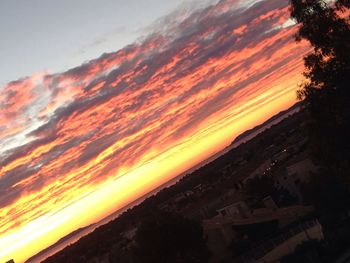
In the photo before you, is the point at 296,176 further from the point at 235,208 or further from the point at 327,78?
the point at 327,78

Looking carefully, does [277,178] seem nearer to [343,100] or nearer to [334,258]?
[334,258]

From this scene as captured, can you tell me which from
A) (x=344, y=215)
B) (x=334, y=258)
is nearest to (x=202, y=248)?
(x=334, y=258)

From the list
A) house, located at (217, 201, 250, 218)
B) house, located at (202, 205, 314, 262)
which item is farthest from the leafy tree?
house, located at (217, 201, 250, 218)

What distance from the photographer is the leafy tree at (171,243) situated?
4122cm

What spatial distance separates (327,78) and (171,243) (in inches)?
922

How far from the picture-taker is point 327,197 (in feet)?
151

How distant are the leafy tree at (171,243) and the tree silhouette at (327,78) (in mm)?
19547

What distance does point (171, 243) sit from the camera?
137 feet

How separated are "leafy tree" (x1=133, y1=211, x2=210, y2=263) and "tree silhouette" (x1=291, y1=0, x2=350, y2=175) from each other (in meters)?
19.5

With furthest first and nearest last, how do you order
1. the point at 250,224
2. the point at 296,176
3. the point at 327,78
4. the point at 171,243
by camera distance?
the point at 296,176
the point at 250,224
the point at 171,243
the point at 327,78

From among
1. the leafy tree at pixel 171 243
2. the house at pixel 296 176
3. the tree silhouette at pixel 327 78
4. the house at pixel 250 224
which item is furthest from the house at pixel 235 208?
the tree silhouette at pixel 327 78

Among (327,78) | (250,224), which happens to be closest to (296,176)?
(250,224)

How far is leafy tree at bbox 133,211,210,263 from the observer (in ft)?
135

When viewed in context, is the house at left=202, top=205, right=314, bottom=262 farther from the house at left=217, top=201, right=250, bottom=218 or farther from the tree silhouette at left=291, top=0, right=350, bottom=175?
the tree silhouette at left=291, top=0, right=350, bottom=175
